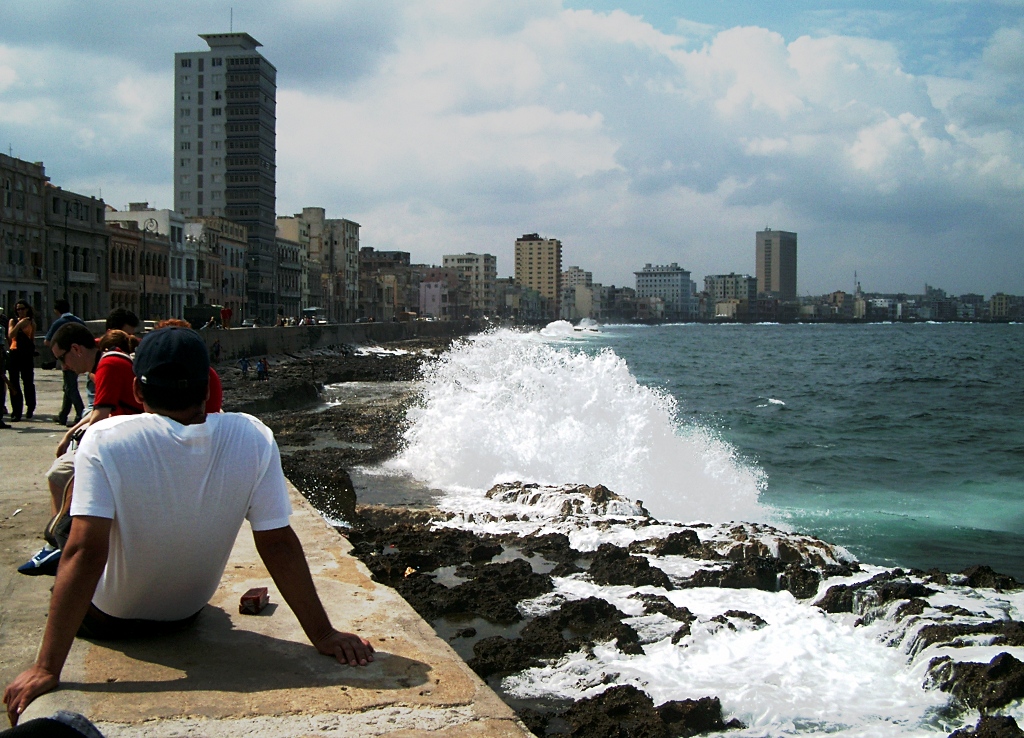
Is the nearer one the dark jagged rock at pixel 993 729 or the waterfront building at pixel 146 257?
the dark jagged rock at pixel 993 729

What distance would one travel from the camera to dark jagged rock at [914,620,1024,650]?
691cm

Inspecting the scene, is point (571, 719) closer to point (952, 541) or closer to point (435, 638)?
point (435, 638)

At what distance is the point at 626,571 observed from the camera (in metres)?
8.32

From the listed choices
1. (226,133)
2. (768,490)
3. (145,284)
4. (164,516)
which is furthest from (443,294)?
(164,516)

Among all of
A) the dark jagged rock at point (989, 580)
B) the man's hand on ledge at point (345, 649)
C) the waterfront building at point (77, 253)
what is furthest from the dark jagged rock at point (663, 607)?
the waterfront building at point (77, 253)

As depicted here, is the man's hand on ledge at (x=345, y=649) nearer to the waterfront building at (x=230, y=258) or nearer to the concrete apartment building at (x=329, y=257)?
the waterfront building at (x=230, y=258)

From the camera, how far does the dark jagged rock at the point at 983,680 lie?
5934 millimetres

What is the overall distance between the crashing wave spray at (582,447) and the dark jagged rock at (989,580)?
182 inches

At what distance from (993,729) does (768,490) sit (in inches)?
434

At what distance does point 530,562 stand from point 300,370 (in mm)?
34303

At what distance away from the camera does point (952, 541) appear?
1235 cm

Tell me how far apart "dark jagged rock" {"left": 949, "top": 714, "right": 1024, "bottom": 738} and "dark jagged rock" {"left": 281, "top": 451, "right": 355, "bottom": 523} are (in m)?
6.82

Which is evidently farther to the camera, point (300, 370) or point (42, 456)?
point (300, 370)

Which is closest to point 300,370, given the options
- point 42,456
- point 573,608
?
point 42,456
